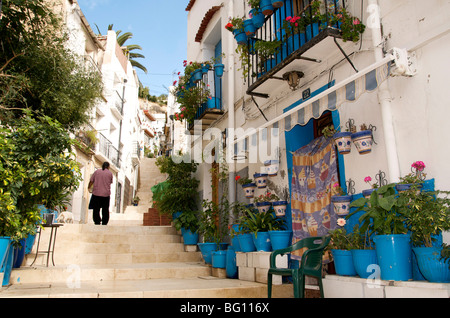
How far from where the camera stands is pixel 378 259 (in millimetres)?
3570

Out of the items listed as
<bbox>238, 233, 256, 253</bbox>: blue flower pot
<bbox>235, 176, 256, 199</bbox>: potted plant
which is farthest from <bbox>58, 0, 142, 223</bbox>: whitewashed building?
<bbox>238, 233, 256, 253</bbox>: blue flower pot

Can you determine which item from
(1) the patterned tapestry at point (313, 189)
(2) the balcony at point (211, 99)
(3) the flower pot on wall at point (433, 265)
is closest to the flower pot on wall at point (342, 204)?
(1) the patterned tapestry at point (313, 189)

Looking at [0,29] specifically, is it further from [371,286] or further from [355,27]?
[371,286]

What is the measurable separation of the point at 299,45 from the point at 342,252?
9.82 ft

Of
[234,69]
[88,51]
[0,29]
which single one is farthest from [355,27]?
[88,51]

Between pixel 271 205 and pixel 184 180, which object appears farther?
pixel 184 180

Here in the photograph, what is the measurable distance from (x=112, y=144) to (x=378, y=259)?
20.0 m

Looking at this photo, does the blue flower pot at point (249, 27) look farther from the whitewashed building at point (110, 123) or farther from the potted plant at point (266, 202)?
the whitewashed building at point (110, 123)

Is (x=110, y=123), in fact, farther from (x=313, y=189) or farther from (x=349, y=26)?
(x=349, y=26)

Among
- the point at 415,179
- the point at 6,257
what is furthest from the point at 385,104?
the point at 6,257

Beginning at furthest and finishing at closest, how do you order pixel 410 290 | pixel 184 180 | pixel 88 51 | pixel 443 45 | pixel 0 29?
pixel 88 51
pixel 184 180
pixel 0 29
pixel 443 45
pixel 410 290

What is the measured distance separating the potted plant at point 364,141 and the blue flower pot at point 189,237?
5.31 meters

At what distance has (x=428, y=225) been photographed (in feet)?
10.7

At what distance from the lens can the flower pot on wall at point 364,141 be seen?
4.38 meters
